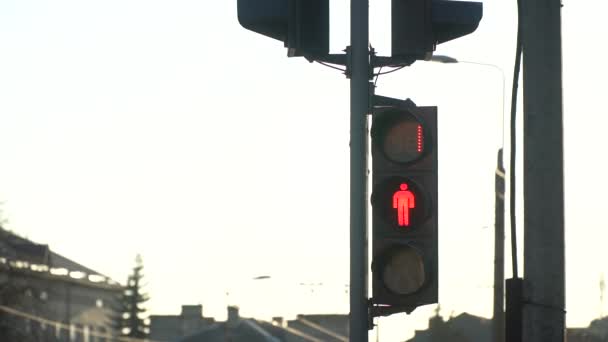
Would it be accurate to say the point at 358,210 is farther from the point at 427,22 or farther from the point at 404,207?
the point at 427,22

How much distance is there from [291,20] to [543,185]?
2.05 m

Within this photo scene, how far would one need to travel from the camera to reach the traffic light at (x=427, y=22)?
26.1ft

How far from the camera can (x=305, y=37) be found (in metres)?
8.16

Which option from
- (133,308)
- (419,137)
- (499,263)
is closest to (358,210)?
(419,137)

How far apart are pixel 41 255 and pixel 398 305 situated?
115 metres

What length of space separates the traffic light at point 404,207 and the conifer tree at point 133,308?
130 m

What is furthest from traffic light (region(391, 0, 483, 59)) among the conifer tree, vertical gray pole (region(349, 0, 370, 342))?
the conifer tree

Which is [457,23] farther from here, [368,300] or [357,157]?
[368,300]

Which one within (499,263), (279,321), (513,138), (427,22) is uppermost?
(427,22)

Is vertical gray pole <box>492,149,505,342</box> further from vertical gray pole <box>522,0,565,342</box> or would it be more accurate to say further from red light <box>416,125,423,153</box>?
vertical gray pole <box>522,0,565,342</box>

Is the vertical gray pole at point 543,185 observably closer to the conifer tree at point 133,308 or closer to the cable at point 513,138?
the cable at point 513,138

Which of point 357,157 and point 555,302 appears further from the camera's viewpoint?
point 357,157

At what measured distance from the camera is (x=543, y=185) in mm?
6629

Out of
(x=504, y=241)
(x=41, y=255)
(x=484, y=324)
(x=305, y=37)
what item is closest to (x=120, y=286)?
(x=41, y=255)
